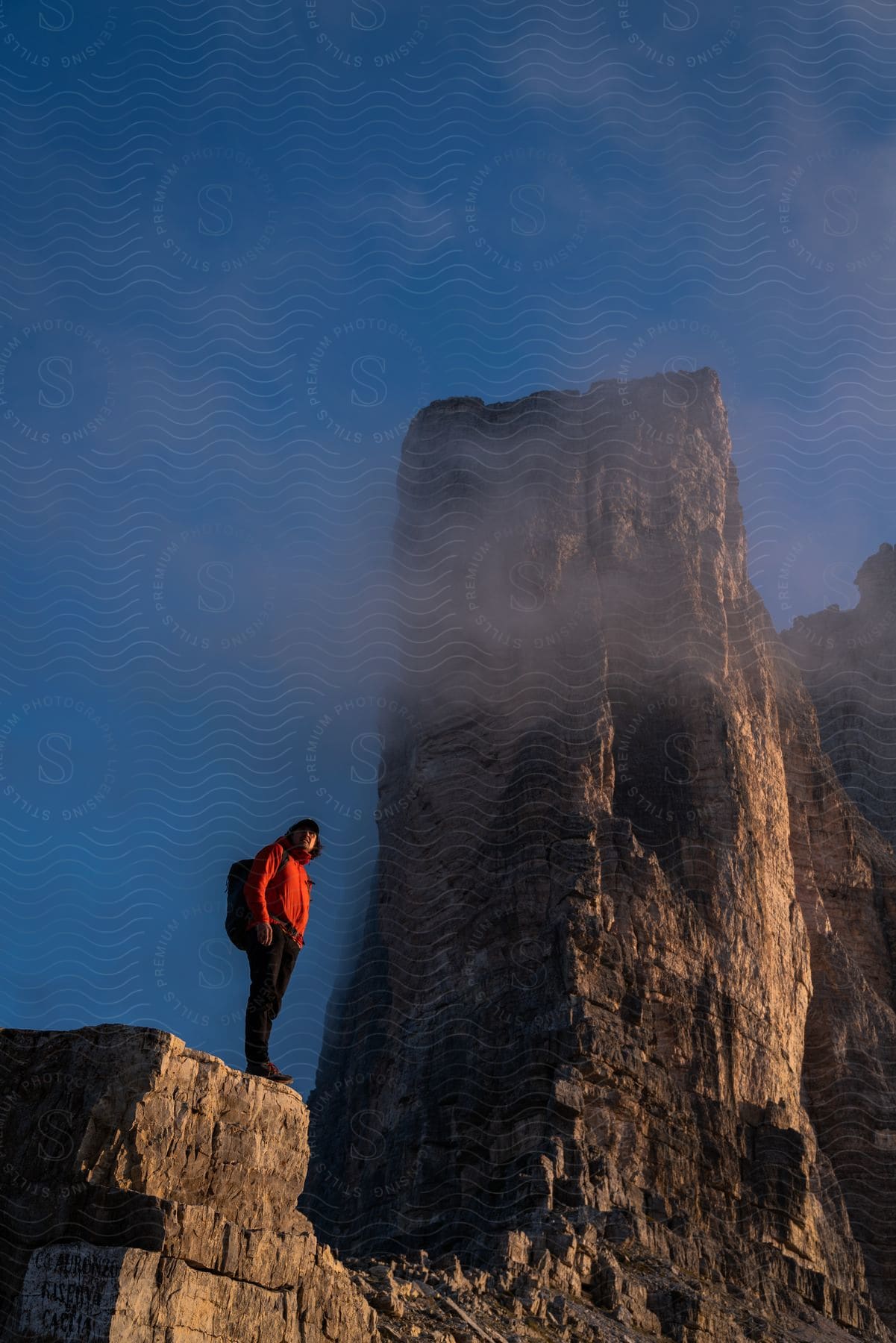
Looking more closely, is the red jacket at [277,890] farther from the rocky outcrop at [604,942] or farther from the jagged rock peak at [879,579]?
the jagged rock peak at [879,579]

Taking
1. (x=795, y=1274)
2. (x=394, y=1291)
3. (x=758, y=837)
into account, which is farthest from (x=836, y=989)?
(x=394, y=1291)

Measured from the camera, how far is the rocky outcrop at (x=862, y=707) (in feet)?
293

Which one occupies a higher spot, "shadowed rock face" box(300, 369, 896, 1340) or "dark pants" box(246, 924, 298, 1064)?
"shadowed rock face" box(300, 369, 896, 1340)

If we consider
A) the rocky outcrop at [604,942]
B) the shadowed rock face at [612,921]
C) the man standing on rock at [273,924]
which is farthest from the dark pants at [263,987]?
the shadowed rock face at [612,921]

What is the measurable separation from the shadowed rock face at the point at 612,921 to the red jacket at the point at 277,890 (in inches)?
778

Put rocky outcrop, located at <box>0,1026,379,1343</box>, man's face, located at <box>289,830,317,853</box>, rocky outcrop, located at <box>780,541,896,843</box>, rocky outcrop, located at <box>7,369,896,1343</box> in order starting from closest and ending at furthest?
rocky outcrop, located at <box>0,1026,379,1343</box>, man's face, located at <box>289,830,317,853</box>, rocky outcrop, located at <box>7,369,896,1343</box>, rocky outcrop, located at <box>780,541,896,843</box>

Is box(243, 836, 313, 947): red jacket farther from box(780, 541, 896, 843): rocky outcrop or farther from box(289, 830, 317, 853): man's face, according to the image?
box(780, 541, 896, 843): rocky outcrop

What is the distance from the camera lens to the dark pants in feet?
65.2

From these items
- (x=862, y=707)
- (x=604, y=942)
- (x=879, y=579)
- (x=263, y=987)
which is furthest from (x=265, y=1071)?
(x=879, y=579)

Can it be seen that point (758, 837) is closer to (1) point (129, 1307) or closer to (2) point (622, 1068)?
(2) point (622, 1068)

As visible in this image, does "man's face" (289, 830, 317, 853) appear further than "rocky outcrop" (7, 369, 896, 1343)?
No

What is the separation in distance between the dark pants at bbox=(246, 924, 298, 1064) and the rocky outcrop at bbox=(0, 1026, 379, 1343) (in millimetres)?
467

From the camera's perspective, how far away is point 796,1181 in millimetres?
52438

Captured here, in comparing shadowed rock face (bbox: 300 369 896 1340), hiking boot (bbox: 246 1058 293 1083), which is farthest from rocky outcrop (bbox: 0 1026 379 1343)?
shadowed rock face (bbox: 300 369 896 1340)
